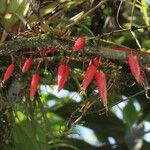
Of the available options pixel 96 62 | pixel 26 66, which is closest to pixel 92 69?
pixel 96 62

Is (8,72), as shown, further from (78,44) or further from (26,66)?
(78,44)

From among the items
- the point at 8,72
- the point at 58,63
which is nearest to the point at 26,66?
the point at 8,72

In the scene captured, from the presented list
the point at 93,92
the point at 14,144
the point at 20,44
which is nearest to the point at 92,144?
the point at 14,144

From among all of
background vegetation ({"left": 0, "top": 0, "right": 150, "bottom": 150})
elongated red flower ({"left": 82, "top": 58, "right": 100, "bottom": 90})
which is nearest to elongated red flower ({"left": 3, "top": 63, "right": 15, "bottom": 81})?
background vegetation ({"left": 0, "top": 0, "right": 150, "bottom": 150})

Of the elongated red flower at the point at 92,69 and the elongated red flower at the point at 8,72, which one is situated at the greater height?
the elongated red flower at the point at 8,72

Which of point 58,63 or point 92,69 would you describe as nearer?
point 92,69

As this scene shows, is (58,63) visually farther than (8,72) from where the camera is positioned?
Yes

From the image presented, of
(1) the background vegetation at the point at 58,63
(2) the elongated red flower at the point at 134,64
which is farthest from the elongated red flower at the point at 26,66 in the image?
(2) the elongated red flower at the point at 134,64

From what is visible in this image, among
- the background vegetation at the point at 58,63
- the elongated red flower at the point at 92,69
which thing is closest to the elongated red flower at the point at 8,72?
the background vegetation at the point at 58,63

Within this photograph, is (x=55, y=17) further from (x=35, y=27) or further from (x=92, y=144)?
(x=92, y=144)

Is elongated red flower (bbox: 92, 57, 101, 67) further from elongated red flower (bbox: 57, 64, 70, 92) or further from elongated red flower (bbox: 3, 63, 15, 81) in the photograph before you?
elongated red flower (bbox: 3, 63, 15, 81)

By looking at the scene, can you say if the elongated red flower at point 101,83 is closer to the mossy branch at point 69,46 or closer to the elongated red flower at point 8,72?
the mossy branch at point 69,46

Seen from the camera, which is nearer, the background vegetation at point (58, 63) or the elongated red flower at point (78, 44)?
the elongated red flower at point (78, 44)
